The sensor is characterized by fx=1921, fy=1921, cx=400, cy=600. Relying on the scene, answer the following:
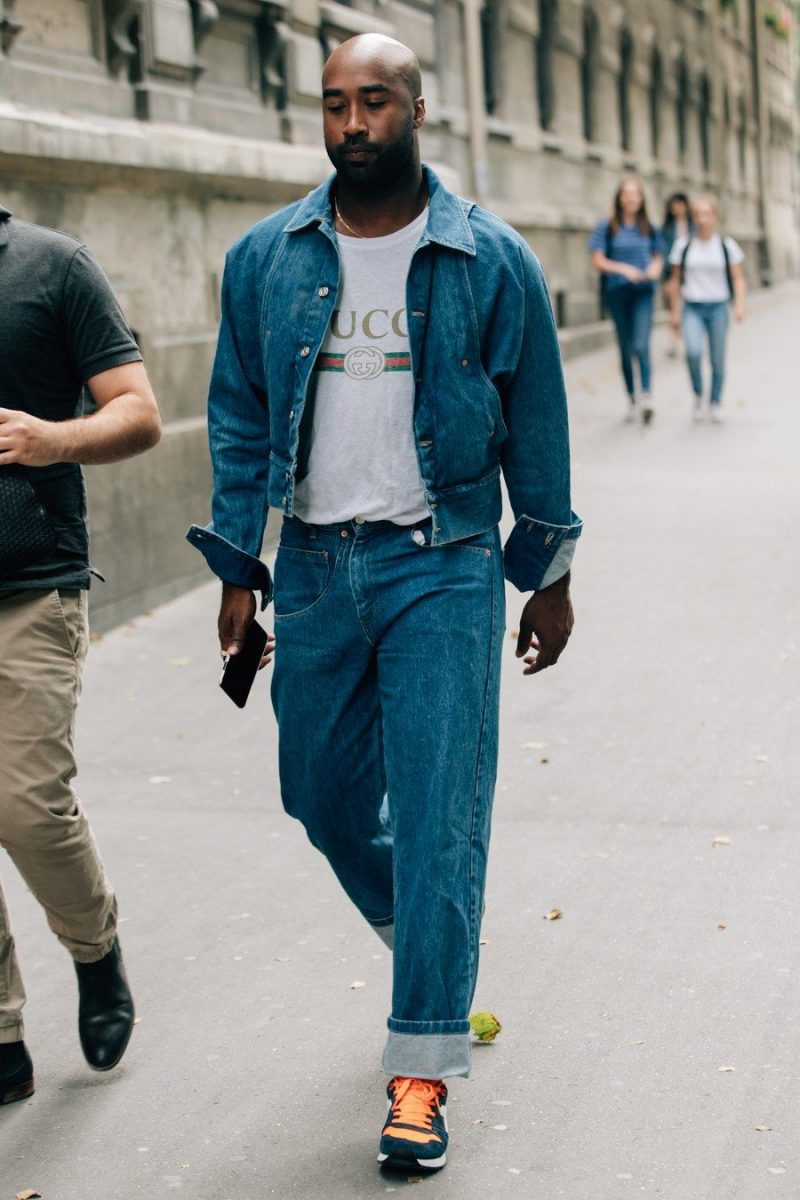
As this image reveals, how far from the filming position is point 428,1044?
11.9 feet

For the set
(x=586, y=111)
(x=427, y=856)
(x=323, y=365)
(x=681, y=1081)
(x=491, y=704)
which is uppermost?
(x=586, y=111)

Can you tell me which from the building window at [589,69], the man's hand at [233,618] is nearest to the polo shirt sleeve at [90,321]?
the man's hand at [233,618]

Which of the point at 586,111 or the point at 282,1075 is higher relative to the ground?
the point at 586,111

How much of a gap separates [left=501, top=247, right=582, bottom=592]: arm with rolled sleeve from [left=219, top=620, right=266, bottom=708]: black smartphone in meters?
0.53

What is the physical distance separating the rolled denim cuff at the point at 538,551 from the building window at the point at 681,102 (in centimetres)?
3034

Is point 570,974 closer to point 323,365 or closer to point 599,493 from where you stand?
point 323,365

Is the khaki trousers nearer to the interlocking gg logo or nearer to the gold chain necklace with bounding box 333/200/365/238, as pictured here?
the interlocking gg logo

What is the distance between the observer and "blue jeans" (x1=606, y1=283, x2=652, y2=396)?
15.4 meters

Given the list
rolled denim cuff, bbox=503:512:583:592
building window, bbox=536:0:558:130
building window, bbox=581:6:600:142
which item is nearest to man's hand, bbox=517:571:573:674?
rolled denim cuff, bbox=503:512:583:592

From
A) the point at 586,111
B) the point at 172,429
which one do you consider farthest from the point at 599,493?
the point at 586,111

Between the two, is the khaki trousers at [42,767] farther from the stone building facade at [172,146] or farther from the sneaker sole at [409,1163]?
the stone building facade at [172,146]

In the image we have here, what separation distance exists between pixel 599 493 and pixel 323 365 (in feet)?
29.0

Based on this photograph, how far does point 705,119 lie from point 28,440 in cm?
3416

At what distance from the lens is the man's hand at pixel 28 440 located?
11.9 feet
